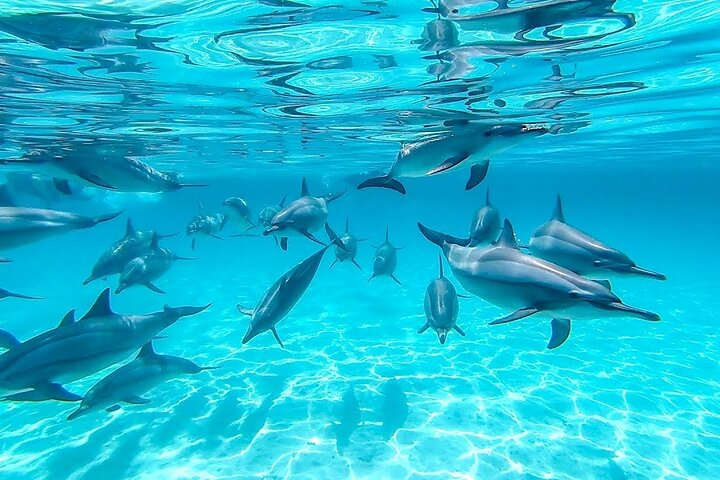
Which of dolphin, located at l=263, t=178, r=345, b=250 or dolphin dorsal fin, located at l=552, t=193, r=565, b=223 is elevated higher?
dolphin, located at l=263, t=178, r=345, b=250

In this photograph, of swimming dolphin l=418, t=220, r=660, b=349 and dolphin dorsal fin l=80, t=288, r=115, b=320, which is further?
dolphin dorsal fin l=80, t=288, r=115, b=320

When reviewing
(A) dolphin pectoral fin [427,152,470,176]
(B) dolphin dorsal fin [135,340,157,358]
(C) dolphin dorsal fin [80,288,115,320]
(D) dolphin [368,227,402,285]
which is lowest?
(D) dolphin [368,227,402,285]

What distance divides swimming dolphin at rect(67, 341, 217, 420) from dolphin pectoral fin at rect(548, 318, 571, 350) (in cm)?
579

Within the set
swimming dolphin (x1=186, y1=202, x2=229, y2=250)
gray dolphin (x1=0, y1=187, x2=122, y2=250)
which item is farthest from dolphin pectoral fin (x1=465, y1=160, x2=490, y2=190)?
swimming dolphin (x1=186, y1=202, x2=229, y2=250)

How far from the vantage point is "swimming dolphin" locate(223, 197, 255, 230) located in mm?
10617

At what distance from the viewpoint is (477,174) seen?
661cm

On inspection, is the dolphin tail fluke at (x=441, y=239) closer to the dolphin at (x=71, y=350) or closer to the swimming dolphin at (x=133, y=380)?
the dolphin at (x=71, y=350)

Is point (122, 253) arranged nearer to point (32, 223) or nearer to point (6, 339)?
point (6, 339)

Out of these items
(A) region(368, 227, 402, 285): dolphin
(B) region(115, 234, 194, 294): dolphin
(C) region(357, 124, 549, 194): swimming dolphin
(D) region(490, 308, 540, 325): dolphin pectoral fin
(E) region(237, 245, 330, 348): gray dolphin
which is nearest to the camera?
(D) region(490, 308, 540, 325): dolphin pectoral fin

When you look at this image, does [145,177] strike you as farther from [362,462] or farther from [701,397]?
[701,397]

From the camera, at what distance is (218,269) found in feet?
102

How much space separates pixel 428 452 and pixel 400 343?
244 inches

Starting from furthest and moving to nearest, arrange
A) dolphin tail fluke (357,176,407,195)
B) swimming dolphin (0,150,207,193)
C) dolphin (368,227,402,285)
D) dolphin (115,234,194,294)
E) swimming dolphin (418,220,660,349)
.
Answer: dolphin (368,227,402,285)
dolphin (115,234,194,294)
swimming dolphin (0,150,207,193)
dolphin tail fluke (357,176,407,195)
swimming dolphin (418,220,660,349)

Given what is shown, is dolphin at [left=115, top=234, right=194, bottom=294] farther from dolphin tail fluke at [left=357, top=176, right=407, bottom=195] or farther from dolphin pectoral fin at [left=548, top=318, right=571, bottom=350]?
dolphin pectoral fin at [left=548, top=318, right=571, bottom=350]
